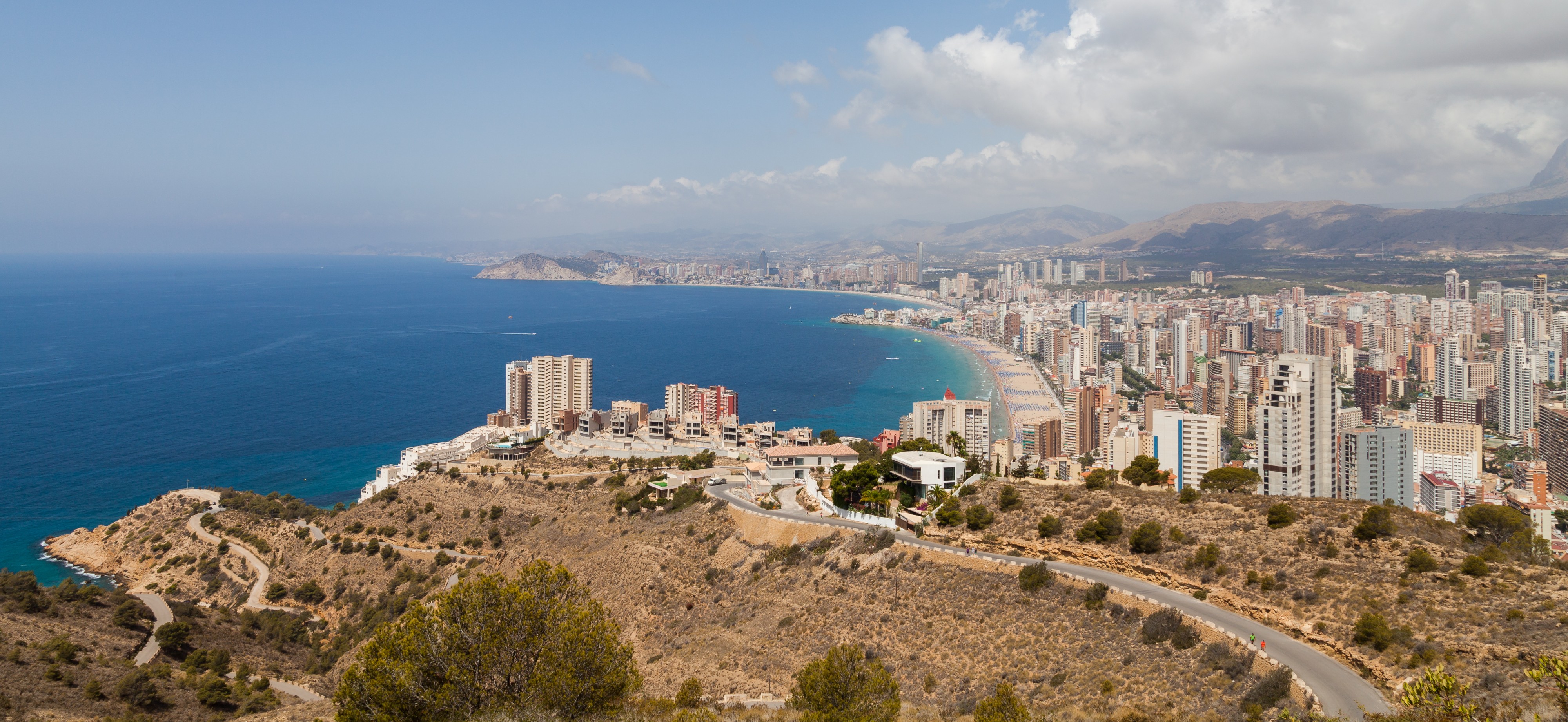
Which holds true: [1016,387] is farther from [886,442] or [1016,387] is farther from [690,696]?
[690,696]

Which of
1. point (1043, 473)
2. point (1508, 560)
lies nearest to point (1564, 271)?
point (1043, 473)

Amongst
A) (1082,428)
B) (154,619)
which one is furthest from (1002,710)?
(1082,428)

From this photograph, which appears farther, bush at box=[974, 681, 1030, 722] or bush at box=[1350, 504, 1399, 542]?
bush at box=[1350, 504, 1399, 542]

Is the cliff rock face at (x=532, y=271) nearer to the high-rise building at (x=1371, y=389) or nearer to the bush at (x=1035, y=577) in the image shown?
the high-rise building at (x=1371, y=389)

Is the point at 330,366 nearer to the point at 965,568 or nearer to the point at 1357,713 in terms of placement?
the point at 965,568

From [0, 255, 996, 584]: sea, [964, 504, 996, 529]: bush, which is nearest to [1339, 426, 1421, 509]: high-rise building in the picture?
[964, 504, 996, 529]: bush

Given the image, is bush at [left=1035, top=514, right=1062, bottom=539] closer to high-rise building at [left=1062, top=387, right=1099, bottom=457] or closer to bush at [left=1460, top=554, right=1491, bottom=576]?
bush at [left=1460, top=554, right=1491, bottom=576]
